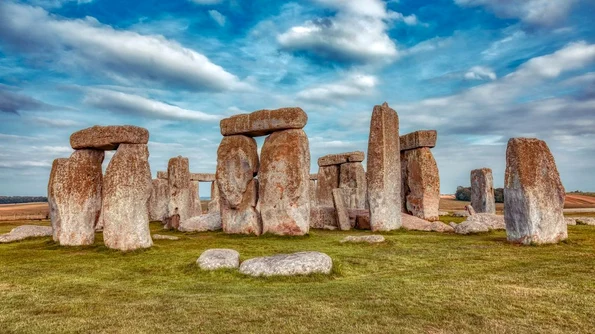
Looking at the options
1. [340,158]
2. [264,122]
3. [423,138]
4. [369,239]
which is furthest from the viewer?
[340,158]

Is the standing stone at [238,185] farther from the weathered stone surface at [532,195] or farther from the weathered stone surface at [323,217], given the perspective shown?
the weathered stone surface at [532,195]

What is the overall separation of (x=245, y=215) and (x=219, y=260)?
7.50 meters

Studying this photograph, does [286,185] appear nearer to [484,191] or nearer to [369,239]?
[369,239]

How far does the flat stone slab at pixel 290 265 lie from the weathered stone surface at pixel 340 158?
18252 mm

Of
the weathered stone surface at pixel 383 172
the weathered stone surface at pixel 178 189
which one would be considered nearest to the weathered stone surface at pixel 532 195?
the weathered stone surface at pixel 383 172

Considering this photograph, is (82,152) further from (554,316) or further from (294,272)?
(554,316)

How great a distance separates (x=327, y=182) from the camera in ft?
90.6

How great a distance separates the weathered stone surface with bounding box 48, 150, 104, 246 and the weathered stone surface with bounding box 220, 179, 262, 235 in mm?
5227

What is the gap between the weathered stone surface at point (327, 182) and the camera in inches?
1073

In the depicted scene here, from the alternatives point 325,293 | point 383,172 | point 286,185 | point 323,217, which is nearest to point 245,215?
point 286,185

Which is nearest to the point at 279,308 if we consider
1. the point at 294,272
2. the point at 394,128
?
the point at 294,272

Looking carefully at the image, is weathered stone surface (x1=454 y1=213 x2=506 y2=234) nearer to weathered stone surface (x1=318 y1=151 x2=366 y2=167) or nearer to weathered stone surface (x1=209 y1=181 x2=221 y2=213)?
weathered stone surface (x1=318 y1=151 x2=366 y2=167)

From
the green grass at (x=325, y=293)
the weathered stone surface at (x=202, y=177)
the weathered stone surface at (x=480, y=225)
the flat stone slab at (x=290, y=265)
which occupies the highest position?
the weathered stone surface at (x=202, y=177)

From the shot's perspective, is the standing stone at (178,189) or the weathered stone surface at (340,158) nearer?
the standing stone at (178,189)
